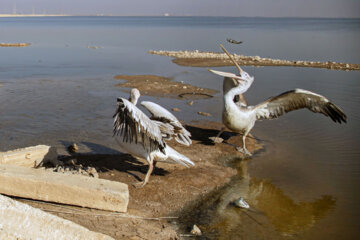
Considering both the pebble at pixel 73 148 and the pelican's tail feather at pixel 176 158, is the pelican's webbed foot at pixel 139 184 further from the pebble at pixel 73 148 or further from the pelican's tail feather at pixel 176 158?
the pebble at pixel 73 148

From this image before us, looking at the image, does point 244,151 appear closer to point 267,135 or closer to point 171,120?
point 267,135

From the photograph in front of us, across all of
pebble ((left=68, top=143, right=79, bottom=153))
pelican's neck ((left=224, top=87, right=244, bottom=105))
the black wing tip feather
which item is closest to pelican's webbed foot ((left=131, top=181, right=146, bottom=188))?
pebble ((left=68, top=143, right=79, bottom=153))

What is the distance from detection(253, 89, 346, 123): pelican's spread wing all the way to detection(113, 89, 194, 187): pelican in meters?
2.30

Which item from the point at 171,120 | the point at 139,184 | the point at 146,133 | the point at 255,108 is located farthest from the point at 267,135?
the point at 146,133

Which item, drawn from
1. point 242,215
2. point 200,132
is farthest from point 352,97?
point 242,215

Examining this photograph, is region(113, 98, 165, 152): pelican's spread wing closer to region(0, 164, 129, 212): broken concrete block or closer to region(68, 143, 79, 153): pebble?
region(0, 164, 129, 212): broken concrete block

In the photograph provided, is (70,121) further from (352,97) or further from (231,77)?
(352,97)

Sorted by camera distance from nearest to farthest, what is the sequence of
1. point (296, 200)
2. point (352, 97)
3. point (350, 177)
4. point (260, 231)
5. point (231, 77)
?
point (260, 231) < point (296, 200) < point (350, 177) < point (231, 77) < point (352, 97)

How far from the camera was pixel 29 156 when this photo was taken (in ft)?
18.2

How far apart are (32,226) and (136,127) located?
6.77 feet

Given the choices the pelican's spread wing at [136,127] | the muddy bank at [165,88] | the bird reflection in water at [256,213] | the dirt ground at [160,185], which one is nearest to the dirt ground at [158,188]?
the dirt ground at [160,185]

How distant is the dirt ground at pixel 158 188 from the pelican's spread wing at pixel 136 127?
683mm

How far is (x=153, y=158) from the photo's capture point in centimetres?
584

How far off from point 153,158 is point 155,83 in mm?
8908
